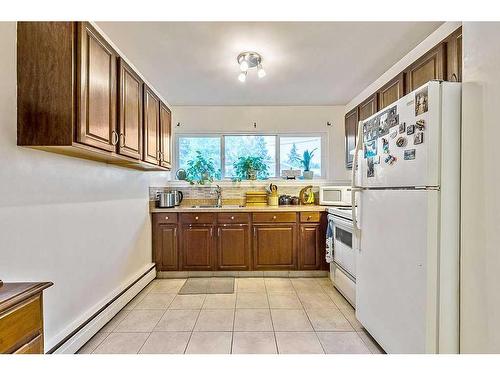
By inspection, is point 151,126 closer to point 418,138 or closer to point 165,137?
point 165,137

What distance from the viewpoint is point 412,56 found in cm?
225

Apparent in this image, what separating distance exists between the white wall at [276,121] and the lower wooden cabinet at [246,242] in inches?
41.8

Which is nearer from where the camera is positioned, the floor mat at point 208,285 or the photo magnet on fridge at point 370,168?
the photo magnet on fridge at point 370,168

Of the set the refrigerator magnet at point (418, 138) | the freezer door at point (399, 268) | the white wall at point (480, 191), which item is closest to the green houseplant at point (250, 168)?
the freezer door at point (399, 268)

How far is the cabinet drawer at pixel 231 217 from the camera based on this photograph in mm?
3451

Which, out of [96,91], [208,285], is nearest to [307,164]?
[208,285]

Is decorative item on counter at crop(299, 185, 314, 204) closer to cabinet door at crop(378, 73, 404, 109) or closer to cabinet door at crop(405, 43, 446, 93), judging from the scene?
cabinet door at crop(378, 73, 404, 109)

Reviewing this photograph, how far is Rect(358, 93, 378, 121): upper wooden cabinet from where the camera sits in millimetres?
2898

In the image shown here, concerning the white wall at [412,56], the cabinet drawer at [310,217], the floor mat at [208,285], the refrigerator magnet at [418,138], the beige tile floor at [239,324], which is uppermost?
the white wall at [412,56]

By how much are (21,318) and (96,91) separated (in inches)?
53.9

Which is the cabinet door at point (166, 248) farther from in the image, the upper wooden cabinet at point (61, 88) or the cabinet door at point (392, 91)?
the cabinet door at point (392, 91)

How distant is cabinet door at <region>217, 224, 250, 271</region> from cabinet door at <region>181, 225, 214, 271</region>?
0.39 ft
